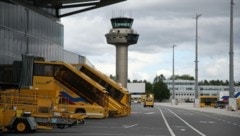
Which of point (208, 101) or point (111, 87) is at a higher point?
point (111, 87)

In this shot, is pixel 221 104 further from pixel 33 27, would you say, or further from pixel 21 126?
pixel 21 126

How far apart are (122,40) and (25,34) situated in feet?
296

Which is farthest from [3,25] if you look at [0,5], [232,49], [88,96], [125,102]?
[232,49]

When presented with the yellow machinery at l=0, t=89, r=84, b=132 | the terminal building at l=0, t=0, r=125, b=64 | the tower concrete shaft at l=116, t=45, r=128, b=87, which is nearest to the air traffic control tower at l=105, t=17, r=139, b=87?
the tower concrete shaft at l=116, t=45, r=128, b=87

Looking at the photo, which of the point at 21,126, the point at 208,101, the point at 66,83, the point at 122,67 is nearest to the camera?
the point at 21,126

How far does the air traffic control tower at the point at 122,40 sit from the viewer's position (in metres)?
135

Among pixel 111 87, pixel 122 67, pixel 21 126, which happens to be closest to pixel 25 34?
pixel 111 87

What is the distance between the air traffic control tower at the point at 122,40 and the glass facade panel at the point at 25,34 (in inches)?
2951

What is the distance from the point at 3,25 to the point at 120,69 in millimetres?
93872

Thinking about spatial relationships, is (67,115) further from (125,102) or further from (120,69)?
(120,69)

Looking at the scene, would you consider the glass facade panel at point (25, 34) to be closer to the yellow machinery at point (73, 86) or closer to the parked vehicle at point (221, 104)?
the yellow machinery at point (73, 86)

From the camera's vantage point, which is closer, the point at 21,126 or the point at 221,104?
the point at 21,126

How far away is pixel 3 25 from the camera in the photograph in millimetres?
42188

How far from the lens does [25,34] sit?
47.5 metres
